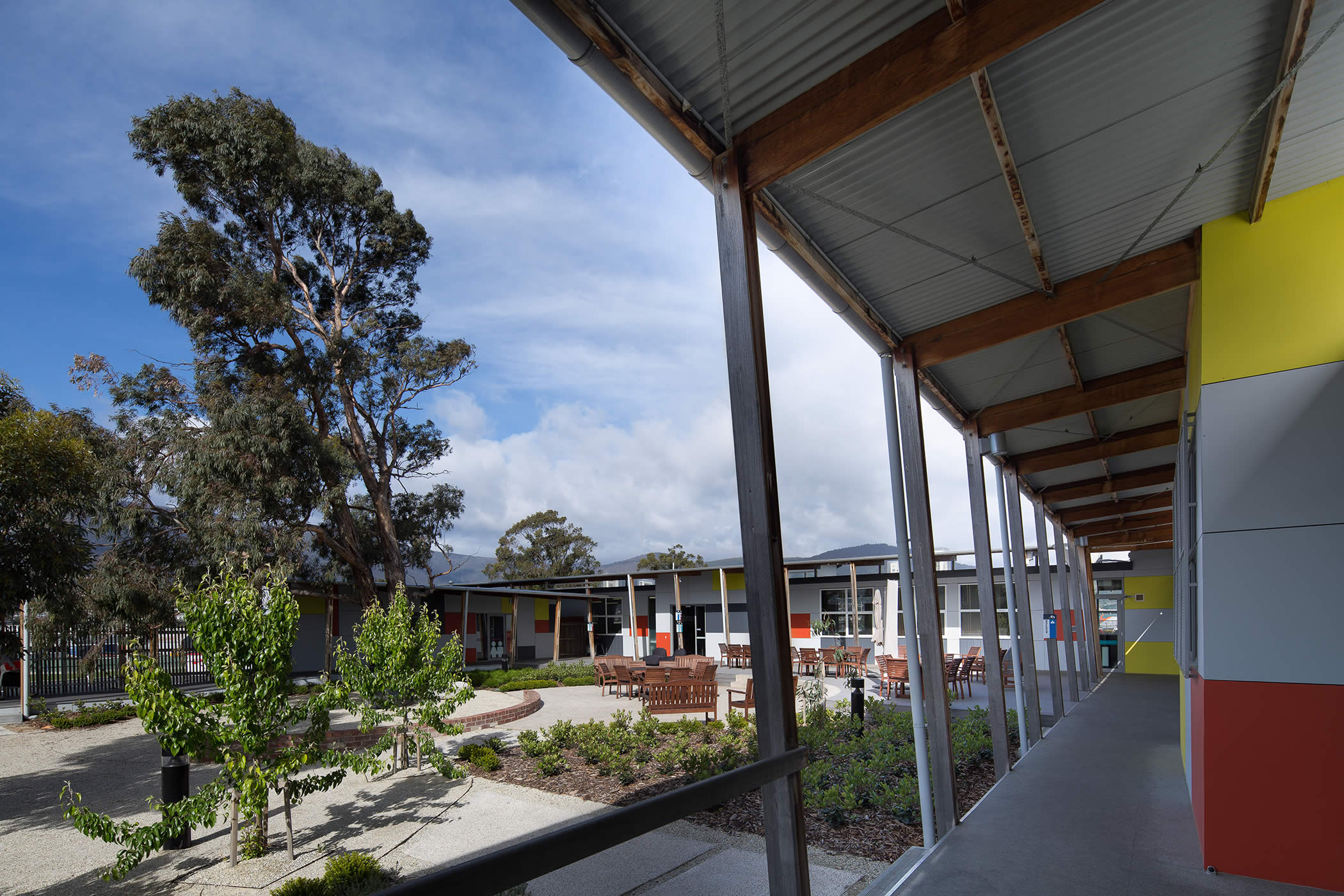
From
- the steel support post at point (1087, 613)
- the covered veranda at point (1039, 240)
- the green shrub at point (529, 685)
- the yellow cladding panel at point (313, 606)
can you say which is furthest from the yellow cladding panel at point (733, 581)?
the covered veranda at point (1039, 240)

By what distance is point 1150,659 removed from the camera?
18.8 metres

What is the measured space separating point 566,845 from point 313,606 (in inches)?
926

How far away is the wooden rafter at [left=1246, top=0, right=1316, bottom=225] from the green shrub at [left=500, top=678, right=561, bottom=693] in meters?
14.9

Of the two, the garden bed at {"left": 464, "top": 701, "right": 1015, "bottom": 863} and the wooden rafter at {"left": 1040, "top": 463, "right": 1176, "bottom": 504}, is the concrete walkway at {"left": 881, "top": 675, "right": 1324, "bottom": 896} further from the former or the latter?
the wooden rafter at {"left": 1040, "top": 463, "right": 1176, "bottom": 504}

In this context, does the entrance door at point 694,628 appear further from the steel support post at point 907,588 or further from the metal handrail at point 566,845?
the metal handrail at point 566,845

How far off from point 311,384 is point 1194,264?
58.5ft

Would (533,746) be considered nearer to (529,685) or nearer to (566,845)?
(566,845)

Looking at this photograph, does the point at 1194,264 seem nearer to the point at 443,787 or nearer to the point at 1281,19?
the point at 1281,19

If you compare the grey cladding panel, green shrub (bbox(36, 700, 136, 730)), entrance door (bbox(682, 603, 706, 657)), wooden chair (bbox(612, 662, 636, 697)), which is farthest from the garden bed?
entrance door (bbox(682, 603, 706, 657))

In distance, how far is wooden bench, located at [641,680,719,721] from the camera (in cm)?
1048

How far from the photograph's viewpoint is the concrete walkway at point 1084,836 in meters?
4.05

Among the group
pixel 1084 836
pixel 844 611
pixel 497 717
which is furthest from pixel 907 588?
pixel 844 611

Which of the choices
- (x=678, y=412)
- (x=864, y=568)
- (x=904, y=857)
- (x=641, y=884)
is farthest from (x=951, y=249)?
(x=678, y=412)

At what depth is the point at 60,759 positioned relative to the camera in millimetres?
9695
